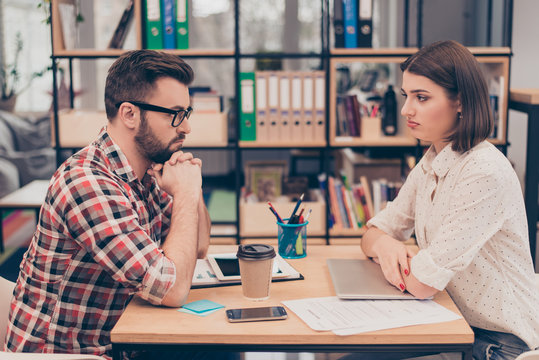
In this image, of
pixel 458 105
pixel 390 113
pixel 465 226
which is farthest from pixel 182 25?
pixel 465 226

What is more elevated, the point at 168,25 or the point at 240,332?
the point at 168,25

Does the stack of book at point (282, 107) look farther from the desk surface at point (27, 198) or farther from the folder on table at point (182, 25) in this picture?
the desk surface at point (27, 198)

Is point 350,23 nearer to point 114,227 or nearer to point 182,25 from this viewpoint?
point 182,25

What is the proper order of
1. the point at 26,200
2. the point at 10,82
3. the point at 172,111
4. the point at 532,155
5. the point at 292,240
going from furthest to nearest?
1. the point at 10,82
2. the point at 26,200
3. the point at 532,155
4. the point at 292,240
5. the point at 172,111

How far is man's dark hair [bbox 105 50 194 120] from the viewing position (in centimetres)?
160

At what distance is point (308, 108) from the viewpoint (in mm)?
3152

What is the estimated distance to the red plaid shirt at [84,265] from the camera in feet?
4.53

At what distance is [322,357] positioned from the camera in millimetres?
2316

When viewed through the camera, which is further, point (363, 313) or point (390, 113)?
point (390, 113)

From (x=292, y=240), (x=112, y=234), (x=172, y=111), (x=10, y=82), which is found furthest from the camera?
(x=10, y=82)

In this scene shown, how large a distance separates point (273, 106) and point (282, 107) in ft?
0.15

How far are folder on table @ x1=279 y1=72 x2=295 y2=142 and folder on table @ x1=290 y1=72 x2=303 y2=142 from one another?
0.02 m

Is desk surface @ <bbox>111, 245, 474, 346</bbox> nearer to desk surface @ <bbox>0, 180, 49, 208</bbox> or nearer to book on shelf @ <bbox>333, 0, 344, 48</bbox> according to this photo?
book on shelf @ <bbox>333, 0, 344, 48</bbox>

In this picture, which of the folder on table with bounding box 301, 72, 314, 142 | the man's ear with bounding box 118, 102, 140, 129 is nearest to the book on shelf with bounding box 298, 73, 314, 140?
the folder on table with bounding box 301, 72, 314, 142
